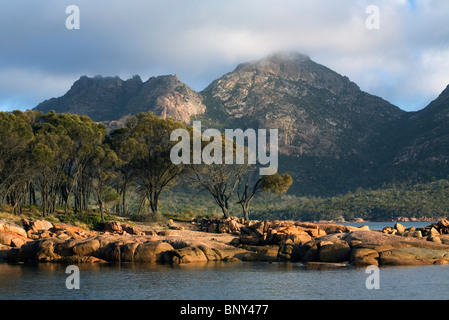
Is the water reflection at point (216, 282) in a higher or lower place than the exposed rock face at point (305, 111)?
lower

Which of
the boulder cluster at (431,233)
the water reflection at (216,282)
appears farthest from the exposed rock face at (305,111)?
the water reflection at (216,282)

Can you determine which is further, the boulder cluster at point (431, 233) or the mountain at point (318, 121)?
the mountain at point (318, 121)

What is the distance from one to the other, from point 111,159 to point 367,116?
5492 inches

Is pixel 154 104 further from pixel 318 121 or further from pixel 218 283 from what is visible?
pixel 218 283

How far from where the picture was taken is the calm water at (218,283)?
25078 millimetres

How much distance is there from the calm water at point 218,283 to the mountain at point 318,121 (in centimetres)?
10608

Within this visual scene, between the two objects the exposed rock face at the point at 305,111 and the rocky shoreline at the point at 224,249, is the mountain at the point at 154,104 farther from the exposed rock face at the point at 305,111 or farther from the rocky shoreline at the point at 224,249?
the rocky shoreline at the point at 224,249

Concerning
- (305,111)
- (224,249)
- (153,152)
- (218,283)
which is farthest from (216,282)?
(305,111)

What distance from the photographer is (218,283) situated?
1129 inches

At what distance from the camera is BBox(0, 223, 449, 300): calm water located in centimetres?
2508

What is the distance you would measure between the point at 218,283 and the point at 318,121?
150 metres

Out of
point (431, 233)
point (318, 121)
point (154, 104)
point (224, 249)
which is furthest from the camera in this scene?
point (318, 121)
